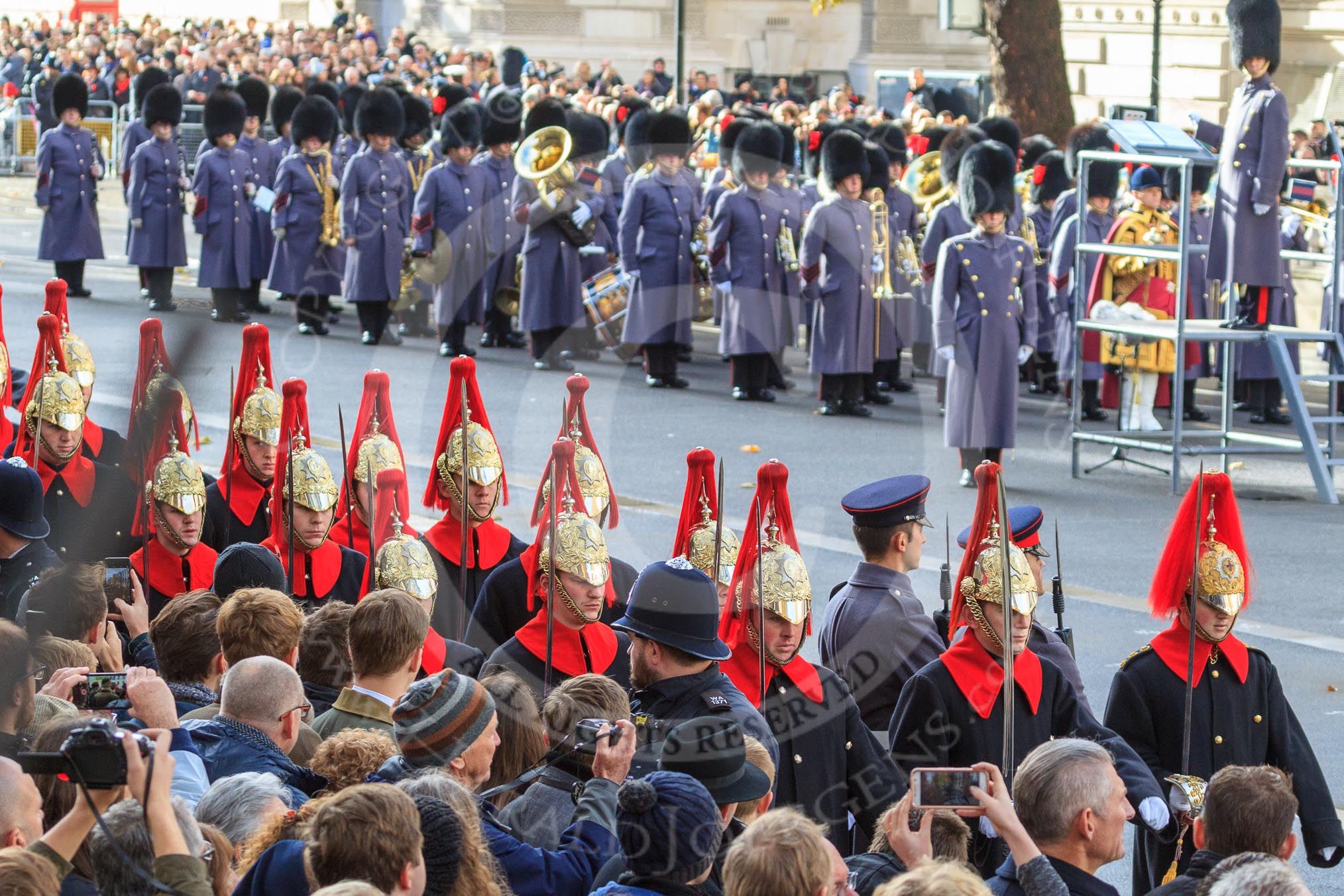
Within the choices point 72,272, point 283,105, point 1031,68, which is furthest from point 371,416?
point 1031,68

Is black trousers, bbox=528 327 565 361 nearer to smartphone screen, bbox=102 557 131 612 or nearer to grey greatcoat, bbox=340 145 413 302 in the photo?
grey greatcoat, bbox=340 145 413 302

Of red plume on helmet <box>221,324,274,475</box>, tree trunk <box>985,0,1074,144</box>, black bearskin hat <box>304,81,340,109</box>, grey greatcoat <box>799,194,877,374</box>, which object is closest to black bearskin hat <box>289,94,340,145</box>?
black bearskin hat <box>304,81,340,109</box>

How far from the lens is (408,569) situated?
5582mm

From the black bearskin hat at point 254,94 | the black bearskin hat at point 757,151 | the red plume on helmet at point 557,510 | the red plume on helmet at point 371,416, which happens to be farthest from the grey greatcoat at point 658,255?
the red plume on helmet at point 557,510

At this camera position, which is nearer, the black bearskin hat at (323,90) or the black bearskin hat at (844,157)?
the black bearskin hat at (844,157)

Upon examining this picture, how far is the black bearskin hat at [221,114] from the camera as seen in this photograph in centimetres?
1642

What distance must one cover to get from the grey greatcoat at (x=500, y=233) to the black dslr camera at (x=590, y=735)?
11524 millimetres

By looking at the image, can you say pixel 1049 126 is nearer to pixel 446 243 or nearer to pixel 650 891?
pixel 446 243

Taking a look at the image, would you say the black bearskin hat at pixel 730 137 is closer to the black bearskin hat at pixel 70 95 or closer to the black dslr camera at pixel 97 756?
the black bearskin hat at pixel 70 95

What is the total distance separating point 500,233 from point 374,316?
3.54 feet

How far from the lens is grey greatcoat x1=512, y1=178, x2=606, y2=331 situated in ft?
47.6

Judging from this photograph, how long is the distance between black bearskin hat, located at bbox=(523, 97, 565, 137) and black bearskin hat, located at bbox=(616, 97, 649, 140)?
2.91 feet

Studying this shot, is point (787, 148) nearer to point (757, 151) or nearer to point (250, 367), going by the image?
point (757, 151)

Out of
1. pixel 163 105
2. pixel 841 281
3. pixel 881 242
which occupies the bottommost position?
pixel 841 281
